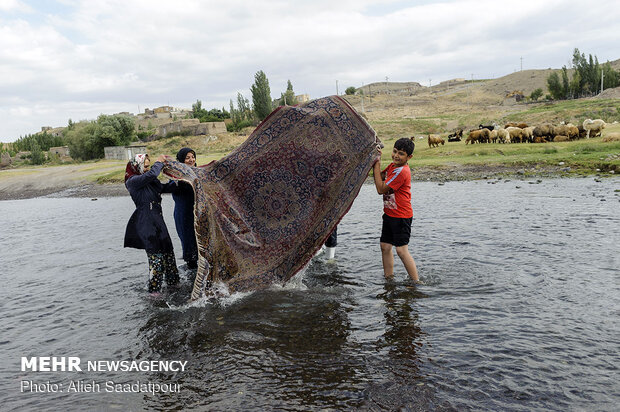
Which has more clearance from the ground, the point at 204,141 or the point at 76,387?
the point at 204,141

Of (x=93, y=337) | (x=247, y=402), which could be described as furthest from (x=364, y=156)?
(x=93, y=337)

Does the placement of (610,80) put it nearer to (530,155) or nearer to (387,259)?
(530,155)

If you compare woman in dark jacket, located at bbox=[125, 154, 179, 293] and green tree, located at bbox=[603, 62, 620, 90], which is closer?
woman in dark jacket, located at bbox=[125, 154, 179, 293]

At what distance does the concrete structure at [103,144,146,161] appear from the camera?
4316 cm

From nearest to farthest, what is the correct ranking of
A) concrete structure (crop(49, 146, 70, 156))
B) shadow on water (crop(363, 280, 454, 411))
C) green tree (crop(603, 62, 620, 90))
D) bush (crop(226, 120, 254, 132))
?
shadow on water (crop(363, 280, 454, 411)) → concrete structure (crop(49, 146, 70, 156)) → green tree (crop(603, 62, 620, 90)) → bush (crop(226, 120, 254, 132))

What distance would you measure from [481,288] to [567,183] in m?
11.7

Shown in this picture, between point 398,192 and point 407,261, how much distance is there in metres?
1.05

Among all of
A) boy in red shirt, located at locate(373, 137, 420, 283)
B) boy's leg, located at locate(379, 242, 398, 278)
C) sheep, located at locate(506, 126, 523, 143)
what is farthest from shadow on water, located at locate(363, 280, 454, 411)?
sheep, located at locate(506, 126, 523, 143)

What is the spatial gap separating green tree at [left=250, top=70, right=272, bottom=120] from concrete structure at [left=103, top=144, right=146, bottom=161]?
19.5 meters

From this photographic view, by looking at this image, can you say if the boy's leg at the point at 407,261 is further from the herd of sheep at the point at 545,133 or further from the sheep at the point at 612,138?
the herd of sheep at the point at 545,133

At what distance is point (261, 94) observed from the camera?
60.6 meters

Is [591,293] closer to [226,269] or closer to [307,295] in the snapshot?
[307,295]

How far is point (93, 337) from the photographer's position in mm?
5469

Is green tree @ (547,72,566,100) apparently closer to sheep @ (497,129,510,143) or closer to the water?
sheep @ (497,129,510,143)
